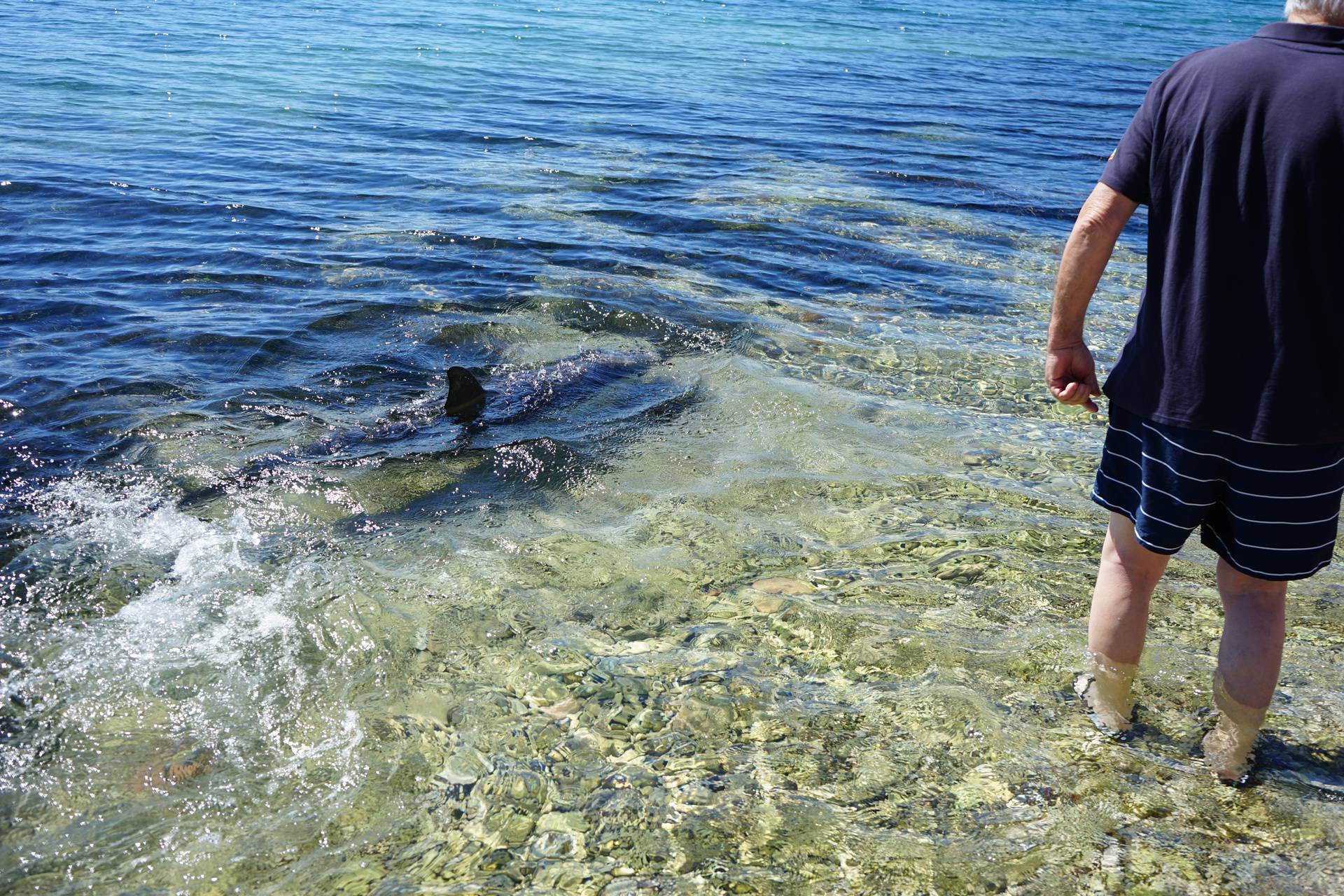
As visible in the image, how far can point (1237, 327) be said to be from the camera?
2.76m

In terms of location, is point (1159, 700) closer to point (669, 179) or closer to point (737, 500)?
point (737, 500)

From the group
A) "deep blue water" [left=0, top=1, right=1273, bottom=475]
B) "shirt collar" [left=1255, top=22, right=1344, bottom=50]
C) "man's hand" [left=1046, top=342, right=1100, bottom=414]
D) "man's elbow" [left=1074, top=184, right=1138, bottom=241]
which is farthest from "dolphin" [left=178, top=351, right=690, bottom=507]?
"shirt collar" [left=1255, top=22, right=1344, bottom=50]

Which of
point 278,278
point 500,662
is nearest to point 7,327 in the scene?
point 278,278

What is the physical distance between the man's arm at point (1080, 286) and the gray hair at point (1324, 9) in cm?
64

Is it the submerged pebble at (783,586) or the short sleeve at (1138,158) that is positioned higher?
the short sleeve at (1138,158)

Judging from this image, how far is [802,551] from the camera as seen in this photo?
454 cm

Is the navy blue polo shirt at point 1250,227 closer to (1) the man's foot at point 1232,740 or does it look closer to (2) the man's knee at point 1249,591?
(2) the man's knee at point 1249,591

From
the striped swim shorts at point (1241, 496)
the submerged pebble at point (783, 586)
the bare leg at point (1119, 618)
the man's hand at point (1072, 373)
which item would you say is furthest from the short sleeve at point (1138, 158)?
the submerged pebble at point (783, 586)

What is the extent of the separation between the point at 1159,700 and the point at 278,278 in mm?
7570

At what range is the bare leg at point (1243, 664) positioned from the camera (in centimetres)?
297

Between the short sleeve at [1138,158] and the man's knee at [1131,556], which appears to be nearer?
the short sleeve at [1138,158]

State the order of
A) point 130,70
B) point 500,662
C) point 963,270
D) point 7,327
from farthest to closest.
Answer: point 130,70, point 963,270, point 7,327, point 500,662

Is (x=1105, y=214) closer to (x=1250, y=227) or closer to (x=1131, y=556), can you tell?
(x=1250, y=227)

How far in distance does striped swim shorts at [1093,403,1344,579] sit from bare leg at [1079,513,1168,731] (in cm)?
13
